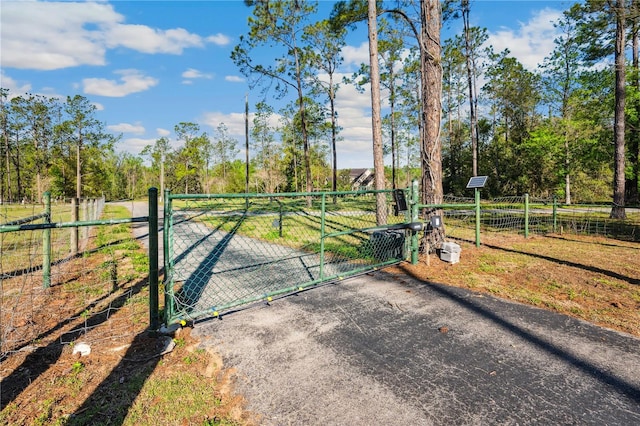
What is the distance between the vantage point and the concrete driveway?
6.27 feet

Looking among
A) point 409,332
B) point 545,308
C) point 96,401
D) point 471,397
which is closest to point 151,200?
point 96,401

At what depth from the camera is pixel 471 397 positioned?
2.04 meters

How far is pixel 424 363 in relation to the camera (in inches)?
96.2

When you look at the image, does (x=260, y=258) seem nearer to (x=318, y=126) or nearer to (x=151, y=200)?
(x=151, y=200)

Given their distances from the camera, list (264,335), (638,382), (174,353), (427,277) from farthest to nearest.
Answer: (427,277), (264,335), (174,353), (638,382)

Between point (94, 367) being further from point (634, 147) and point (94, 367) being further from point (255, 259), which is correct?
point (634, 147)

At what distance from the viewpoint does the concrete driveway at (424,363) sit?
1911mm

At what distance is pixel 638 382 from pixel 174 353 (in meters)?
3.41

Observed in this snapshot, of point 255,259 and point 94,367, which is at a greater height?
point 255,259

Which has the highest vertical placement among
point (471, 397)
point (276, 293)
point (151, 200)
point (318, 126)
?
point (318, 126)

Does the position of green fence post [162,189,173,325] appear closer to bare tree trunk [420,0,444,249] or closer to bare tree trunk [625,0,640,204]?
bare tree trunk [420,0,444,249]

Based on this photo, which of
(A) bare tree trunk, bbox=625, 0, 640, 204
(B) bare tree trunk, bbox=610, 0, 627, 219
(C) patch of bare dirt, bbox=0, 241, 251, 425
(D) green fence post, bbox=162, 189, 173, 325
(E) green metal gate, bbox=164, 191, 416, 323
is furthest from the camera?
(A) bare tree trunk, bbox=625, 0, 640, 204

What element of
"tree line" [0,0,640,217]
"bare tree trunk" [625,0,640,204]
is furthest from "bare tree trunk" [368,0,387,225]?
"bare tree trunk" [625,0,640,204]

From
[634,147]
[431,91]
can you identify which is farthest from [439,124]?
[634,147]
